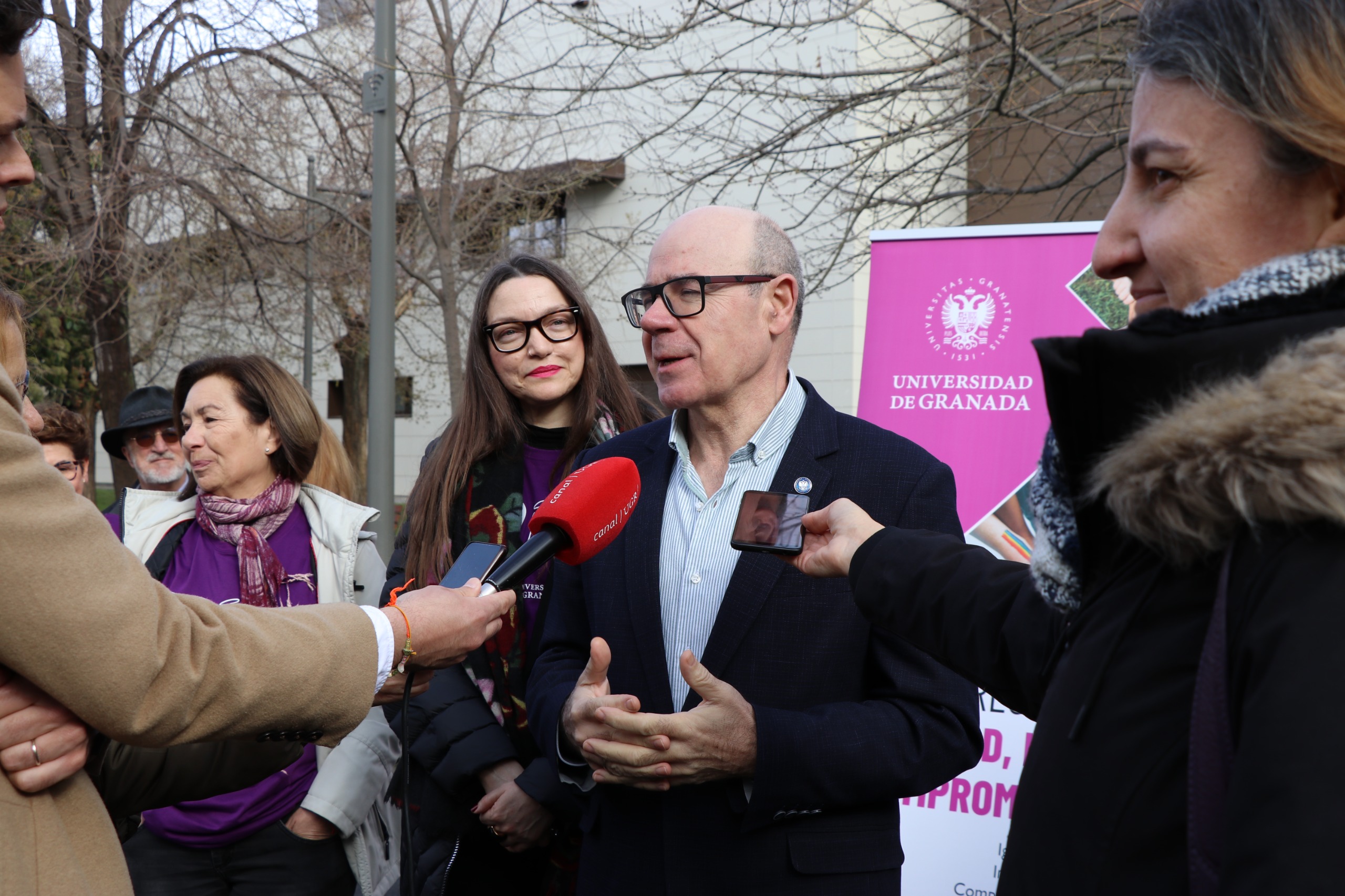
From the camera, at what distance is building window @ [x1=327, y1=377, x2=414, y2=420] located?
20188 mm

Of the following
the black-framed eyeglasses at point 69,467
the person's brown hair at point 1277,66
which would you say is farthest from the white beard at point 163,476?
the person's brown hair at point 1277,66

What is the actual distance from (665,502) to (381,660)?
1.04 metres

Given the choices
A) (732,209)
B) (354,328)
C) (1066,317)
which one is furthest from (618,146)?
(732,209)

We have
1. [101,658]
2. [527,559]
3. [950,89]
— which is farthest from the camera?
[950,89]

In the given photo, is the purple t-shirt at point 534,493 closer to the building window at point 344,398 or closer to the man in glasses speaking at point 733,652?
the man in glasses speaking at point 733,652

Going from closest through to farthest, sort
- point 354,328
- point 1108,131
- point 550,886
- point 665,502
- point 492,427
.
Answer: point 665,502 < point 550,886 < point 492,427 < point 1108,131 < point 354,328

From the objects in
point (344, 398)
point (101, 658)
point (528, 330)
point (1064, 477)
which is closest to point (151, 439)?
point (528, 330)

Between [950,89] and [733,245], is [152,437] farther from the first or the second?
[950,89]

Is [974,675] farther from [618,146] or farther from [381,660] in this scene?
[618,146]

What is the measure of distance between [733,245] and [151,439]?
4.16 m

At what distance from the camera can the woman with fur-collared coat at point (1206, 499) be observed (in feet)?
3.30

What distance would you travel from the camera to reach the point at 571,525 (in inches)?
83.7

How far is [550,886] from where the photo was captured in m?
3.12

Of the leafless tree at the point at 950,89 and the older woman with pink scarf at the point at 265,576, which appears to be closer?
the older woman with pink scarf at the point at 265,576
